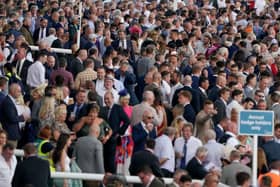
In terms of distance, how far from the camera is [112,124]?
77.8 feet

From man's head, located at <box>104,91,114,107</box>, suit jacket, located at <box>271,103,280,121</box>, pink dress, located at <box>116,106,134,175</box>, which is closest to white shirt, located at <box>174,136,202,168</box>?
pink dress, located at <box>116,106,134,175</box>

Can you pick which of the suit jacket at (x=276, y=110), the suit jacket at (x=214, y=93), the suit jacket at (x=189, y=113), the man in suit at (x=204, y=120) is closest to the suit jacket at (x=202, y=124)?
the man in suit at (x=204, y=120)

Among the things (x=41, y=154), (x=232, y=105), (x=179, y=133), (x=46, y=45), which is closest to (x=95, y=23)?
(x=46, y=45)

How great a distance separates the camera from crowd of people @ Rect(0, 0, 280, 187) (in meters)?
21.1

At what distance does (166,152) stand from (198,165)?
77cm

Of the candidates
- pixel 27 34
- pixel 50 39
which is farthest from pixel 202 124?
pixel 27 34

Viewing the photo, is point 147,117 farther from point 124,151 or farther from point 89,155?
point 89,155

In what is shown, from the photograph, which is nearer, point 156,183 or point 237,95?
point 156,183

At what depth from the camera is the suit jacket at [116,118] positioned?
930 inches

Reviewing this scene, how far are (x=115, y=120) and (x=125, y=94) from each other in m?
1.03

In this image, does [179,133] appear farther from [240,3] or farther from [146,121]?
[240,3]

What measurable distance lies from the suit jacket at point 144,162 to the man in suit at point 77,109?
7.96 feet

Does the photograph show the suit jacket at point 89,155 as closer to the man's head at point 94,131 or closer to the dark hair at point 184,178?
the man's head at point 94,131

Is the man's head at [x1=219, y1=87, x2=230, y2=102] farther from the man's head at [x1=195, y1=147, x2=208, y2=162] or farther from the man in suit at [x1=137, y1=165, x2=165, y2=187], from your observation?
the man in suit at [x1=137, y1=165, x2=165, y2=187]
